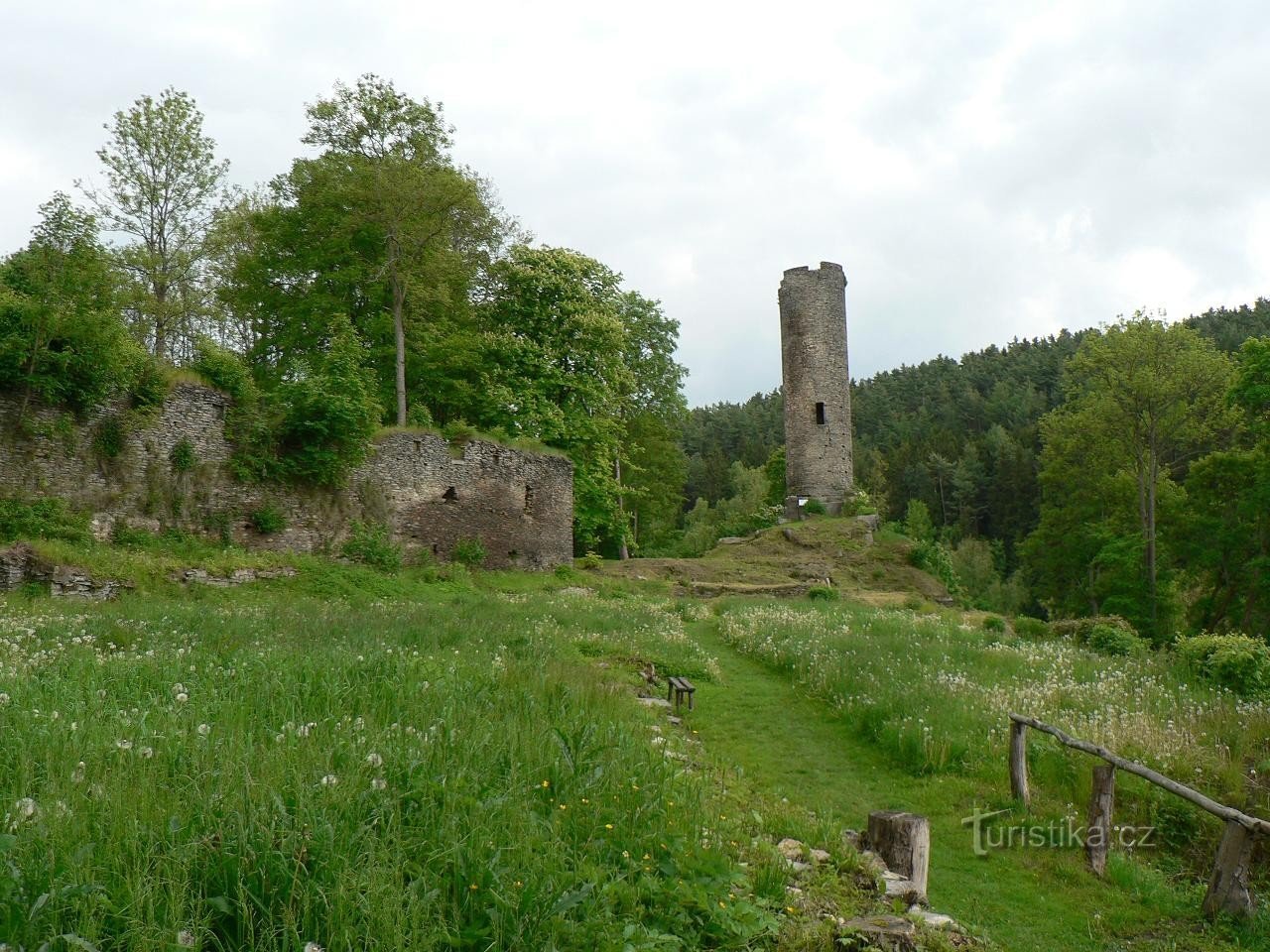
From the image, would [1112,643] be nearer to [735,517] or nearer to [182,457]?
[182,457]

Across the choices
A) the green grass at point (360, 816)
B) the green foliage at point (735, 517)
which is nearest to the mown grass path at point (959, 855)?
the green grass at point (360, 816)

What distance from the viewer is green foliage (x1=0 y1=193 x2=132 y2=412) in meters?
17.5

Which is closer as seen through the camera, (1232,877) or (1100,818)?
(1232,877)

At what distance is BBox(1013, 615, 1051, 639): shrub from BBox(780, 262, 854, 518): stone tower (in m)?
19.5

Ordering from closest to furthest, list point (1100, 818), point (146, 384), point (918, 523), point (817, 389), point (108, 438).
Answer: point (1100, 818) < point (108, 438) < point (146, 384) < point (817, 389) < point (918, 523)

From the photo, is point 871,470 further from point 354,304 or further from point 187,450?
point 187,450

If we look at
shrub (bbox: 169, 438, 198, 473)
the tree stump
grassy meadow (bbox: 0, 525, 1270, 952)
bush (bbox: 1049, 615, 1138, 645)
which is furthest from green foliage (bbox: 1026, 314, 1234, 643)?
shrub (bbox: 169, 438, 198, 473)

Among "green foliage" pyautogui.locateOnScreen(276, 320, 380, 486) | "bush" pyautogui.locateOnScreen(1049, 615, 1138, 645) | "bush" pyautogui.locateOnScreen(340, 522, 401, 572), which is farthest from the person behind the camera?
"bush" pyautogui.locateOnScreen(340, 522, 401, 572)

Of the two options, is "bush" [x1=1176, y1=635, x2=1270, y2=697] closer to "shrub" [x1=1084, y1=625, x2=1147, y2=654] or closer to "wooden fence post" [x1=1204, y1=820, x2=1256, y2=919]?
"shrub" [x1=1084, y1=625, x2=1147, y2=654]

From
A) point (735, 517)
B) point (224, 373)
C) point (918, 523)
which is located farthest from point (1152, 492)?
point (224, 373)

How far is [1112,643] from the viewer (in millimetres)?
16609

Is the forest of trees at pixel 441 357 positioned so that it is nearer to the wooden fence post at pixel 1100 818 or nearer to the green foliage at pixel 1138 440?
the green foliage at pixel 1138 440

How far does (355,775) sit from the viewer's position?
4.66 m

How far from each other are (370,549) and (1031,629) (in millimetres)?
19000
